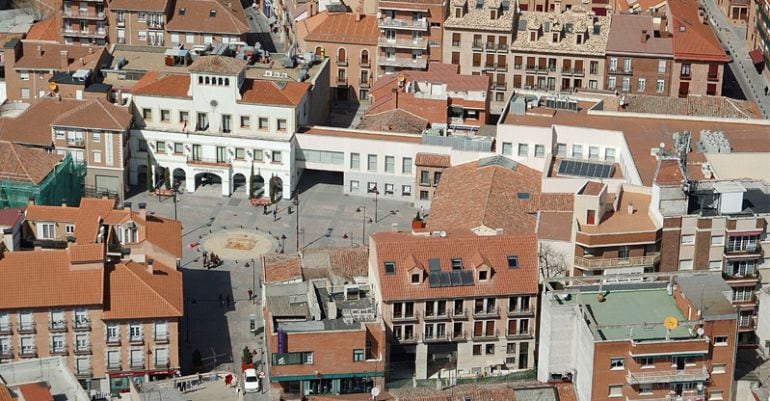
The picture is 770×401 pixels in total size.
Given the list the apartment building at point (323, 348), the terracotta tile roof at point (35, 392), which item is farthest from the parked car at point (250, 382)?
the terracotta tile roof at point (35, 392)

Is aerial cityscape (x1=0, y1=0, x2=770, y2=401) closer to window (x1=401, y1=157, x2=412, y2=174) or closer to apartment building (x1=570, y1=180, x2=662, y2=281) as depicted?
apartment building (x1=570, y1=180, x2=662, y2=281)

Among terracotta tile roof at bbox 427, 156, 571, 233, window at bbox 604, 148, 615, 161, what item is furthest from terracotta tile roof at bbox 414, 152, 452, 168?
window at bbox 604, 148, 615, 161

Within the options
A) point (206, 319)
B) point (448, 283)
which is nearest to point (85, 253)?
point (206, 319)

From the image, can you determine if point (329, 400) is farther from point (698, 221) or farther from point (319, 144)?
point (319, 144)

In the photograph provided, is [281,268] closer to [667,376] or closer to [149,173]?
[149,173]

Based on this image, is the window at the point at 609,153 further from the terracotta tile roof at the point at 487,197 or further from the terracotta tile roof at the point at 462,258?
the terracotta tile roof at the point at 462,258

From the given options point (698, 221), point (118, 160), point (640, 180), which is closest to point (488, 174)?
point (640, 180)

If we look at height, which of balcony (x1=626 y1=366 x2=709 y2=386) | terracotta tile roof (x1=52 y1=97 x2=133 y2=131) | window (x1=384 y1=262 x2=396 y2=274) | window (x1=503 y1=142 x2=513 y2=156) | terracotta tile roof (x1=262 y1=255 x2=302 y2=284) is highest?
terracotta tile roof (x1=52 y1=97 x2=133 y2=131)
